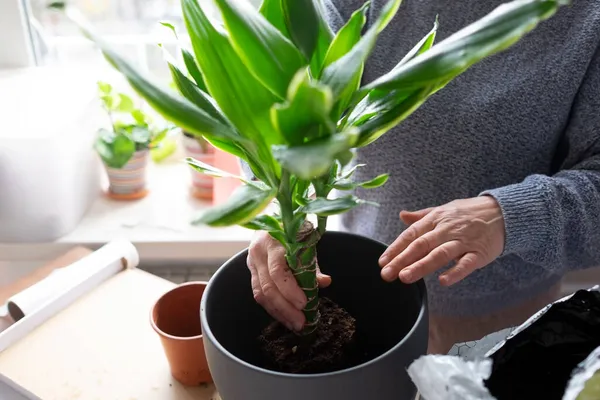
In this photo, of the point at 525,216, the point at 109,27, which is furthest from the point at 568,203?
the point at 109,27

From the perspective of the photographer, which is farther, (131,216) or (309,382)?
(131,216)

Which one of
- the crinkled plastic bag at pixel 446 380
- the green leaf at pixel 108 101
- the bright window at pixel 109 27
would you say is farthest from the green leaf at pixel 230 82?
the bright window at pixel 109 27

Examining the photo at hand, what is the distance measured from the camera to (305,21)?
0.46 metres

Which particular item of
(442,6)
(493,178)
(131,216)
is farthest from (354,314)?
(131,216)

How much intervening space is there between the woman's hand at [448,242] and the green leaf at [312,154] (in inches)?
8.7

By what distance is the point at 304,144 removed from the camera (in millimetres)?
369

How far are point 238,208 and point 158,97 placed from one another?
87 mm

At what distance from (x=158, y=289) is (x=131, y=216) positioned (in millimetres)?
377

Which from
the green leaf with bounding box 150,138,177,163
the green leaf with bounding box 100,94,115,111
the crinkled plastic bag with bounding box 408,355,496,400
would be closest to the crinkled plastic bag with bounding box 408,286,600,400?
the crinkled plastic bag with bounding box 408,355,496,400

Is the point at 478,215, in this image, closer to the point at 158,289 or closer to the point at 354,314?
the point at 354,314

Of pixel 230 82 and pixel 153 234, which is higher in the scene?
pixel 230 82

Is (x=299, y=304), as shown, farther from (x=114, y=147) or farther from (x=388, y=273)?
(x=114, y=147)

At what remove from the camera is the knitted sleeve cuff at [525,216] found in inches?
25.4

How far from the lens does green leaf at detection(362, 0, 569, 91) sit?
358mm
